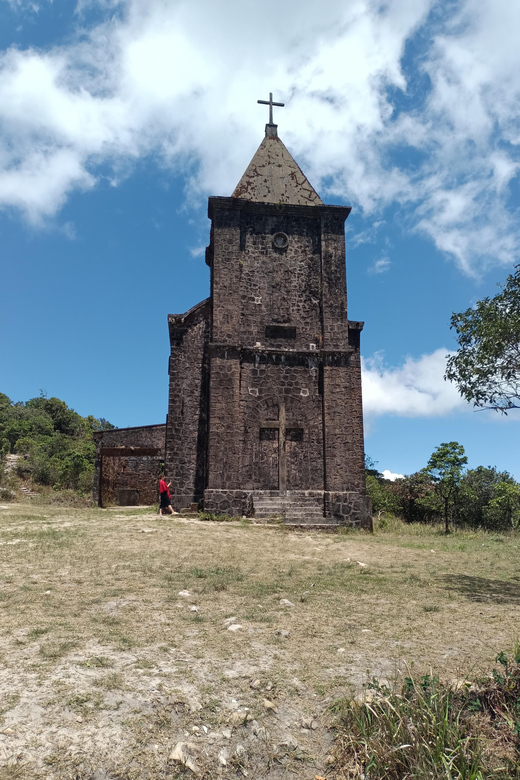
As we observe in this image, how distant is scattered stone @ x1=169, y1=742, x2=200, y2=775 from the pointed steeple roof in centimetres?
1719

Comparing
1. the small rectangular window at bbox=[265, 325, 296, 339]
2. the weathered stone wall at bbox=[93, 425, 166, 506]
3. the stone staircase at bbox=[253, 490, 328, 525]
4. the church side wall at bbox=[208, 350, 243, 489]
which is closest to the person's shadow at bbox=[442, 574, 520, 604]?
the stone staircase at bbox=[253, 490, 328, 525]

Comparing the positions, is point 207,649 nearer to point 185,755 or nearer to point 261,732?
point 261,732

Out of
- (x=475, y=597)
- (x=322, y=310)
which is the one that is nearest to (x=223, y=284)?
(x=322, y=310)

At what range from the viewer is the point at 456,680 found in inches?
153

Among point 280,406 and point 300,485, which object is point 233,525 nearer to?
point 300,485

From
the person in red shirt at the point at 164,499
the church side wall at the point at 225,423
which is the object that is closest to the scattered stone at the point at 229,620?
the person in red shirt at the point at 164,499

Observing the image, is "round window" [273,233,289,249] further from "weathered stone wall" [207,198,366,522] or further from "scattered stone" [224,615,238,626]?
"scattered stone" [224,615,238,626]

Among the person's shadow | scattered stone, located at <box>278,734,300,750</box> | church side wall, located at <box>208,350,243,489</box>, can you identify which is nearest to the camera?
scattered stone, located at <box>278,734,300,750</box>

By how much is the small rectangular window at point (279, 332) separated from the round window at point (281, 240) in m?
2.82

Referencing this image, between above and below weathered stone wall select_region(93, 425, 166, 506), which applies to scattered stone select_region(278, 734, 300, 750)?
below

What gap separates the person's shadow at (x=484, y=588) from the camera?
6766mm

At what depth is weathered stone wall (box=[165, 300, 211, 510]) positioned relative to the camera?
17484mm

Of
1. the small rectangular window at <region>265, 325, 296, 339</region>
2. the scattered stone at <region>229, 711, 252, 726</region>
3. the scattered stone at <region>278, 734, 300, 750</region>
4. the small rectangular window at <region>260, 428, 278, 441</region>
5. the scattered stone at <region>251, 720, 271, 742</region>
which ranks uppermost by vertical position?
the small rectangular window at <region>265, 325, 296, 339</region>

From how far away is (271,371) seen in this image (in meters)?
17.2
